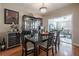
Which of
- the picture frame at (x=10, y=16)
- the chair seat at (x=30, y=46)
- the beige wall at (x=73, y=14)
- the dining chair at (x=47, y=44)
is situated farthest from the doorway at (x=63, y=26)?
the picture frame at (x=10, y=16)

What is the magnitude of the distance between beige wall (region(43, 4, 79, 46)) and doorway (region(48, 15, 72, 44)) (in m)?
0.06

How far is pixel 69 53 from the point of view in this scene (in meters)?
1.83

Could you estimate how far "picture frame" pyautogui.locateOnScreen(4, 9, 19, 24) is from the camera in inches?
70.5

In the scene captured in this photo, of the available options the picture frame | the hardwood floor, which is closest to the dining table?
the hardwood floor

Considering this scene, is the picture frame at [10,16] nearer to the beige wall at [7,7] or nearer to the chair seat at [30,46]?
the beige wall at [7,7]

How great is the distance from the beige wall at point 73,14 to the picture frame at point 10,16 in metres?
0.58

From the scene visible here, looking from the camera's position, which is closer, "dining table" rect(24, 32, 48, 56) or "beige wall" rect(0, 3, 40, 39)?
"beige wall" rect(0, 3, 40, 39)

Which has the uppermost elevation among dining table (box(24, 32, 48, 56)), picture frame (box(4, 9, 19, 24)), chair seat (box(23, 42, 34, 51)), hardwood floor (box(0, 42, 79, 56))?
picture frame (box(4, 9, 19, 24))

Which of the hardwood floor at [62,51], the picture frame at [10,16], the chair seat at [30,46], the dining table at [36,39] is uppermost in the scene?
the picture frame at [10,16]

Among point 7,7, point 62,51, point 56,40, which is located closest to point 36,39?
point 56,40

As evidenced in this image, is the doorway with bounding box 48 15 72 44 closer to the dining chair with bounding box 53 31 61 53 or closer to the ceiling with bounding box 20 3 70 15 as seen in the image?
the dining chair with bounding box 53 31 61 53

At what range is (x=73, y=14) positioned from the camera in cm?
185

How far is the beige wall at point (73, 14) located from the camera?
1.83m

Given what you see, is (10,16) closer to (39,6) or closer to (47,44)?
(39,6)
